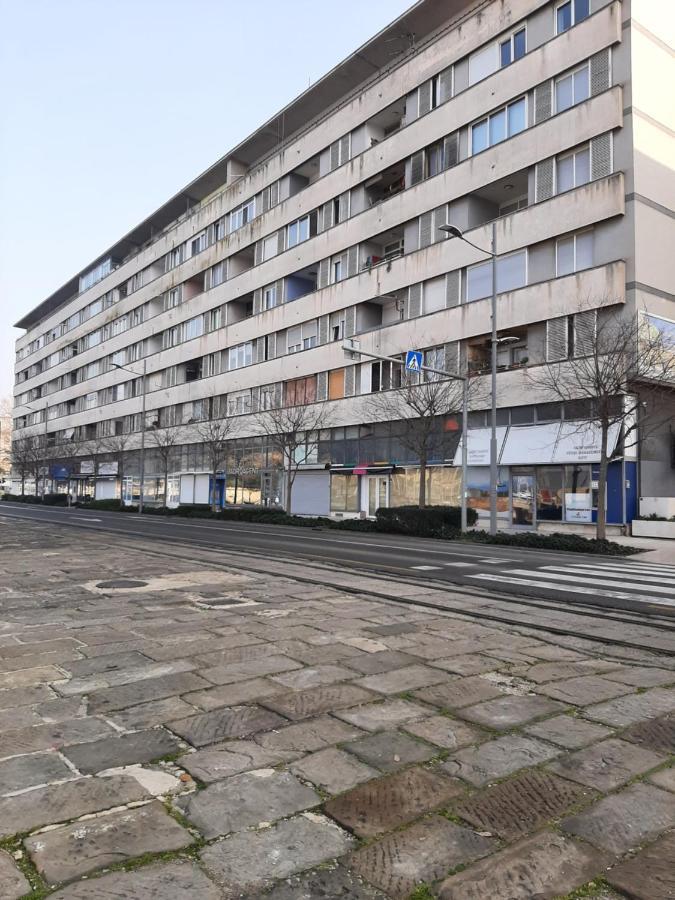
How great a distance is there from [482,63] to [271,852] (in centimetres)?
3292

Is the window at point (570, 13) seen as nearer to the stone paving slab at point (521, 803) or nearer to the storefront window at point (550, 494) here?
the storefront window at point (550, 494)

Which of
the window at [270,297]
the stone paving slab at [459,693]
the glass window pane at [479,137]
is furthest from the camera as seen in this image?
the window at [270,297]

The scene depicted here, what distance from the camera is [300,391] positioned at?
38719mm

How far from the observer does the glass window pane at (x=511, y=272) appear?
87.7 feet

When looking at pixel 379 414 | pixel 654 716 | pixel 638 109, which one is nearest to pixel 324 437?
pixel 379 414

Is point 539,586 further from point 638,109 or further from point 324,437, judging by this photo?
point 324,437

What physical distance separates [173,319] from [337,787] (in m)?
52.8

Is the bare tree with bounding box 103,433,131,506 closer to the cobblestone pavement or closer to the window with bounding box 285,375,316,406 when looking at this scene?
the window with bounding box 285,375,316,406

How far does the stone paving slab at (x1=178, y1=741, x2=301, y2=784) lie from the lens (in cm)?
335

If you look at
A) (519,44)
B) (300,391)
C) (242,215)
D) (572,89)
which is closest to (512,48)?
(519,44)

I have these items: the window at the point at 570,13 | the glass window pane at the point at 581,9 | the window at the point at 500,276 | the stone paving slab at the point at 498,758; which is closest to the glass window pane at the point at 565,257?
the window at the point at 500,276

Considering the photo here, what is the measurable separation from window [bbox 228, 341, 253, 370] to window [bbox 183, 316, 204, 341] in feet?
17.3

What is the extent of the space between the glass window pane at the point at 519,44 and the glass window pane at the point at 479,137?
8.99 ft

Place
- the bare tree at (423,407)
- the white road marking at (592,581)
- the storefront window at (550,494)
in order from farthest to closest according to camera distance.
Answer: the bare tree at (423,407) → the storefront window at (550,494) → the white road marking at (592,581)
